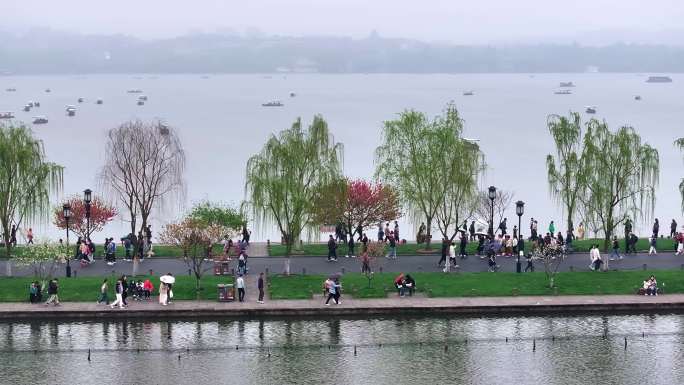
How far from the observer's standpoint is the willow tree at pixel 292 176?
2279 inches

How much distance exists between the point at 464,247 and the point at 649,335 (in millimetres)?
17498

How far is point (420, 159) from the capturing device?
6556cm

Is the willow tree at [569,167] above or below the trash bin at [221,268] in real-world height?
above

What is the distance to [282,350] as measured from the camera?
42094 mm

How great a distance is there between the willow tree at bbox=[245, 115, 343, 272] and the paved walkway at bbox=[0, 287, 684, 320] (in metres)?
7.28

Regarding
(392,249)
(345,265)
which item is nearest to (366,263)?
(345,265)

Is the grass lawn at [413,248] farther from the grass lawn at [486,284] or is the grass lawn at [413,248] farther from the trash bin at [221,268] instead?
the grass lawn at [486,284]

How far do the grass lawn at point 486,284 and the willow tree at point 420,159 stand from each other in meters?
9.32

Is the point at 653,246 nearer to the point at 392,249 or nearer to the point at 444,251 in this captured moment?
the point at 444,251

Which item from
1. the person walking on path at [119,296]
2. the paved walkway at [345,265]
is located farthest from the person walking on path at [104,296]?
the paved walkway at [345,265]

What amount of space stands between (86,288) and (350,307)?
1311 centimetres

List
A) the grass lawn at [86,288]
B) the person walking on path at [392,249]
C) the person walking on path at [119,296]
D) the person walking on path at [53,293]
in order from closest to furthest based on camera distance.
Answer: the person walking on path at [119,296] → the person walking on path at [53,293] → the grass lawn at [86,288] → the person walking on path at [392,249]

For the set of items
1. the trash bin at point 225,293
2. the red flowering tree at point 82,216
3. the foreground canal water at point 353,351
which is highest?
the red flowering tree at point 82,216

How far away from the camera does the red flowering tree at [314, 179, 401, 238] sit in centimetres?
6291
